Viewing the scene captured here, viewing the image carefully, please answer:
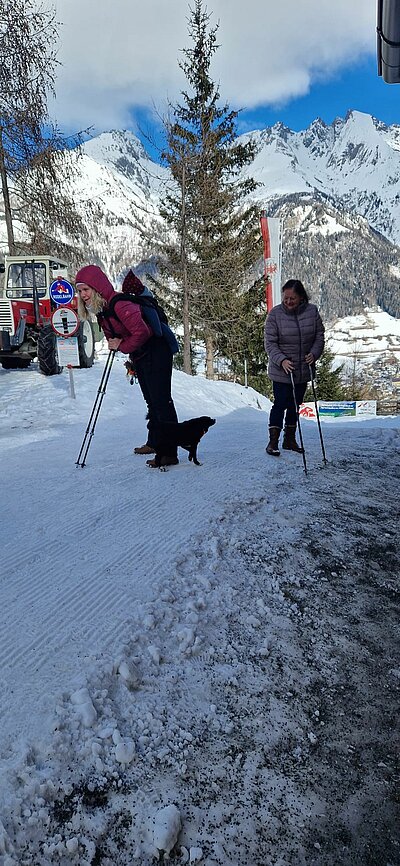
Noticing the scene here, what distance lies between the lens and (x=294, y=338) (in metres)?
5.49

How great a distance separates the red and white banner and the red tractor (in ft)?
21.1

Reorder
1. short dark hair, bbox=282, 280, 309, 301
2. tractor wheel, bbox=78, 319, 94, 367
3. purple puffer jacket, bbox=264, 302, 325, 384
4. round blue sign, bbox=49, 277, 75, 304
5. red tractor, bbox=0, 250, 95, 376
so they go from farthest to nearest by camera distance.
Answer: tractor wheel, bbox=78, 319, 94, 367 → red tractor, bbox=0, 250, 95, 376 → round blue sign, bbox=49, 277, 75, 304 → purple puffer jacket, bbox=264, 302, 325, 384 → short dark hair, bbox=282, 280, 309, 301

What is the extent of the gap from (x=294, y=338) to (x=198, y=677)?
4.23 m

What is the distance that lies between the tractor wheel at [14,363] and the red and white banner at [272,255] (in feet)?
26.7

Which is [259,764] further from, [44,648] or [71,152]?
[71,152]

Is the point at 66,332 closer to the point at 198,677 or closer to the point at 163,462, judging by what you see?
the point at 163,462

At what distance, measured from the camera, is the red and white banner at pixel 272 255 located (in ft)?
52.1

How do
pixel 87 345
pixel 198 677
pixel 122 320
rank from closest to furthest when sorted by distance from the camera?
pixel 198 677
pixel 122 320
pixel 87 345

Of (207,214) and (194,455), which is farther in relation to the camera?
(207,214)

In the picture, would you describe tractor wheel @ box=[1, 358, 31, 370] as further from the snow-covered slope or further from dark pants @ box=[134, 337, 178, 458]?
the snow-covered slope

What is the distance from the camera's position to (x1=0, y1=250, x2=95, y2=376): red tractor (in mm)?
11031

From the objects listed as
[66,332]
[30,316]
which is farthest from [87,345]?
[66,332]

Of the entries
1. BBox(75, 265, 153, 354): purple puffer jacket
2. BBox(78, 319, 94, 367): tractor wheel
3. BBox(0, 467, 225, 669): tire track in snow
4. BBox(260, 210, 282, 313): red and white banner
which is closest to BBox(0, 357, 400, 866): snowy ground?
BBox(0, 467, 225, 669): tire track in snow

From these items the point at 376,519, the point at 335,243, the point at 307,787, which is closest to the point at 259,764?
the point at 307,787
